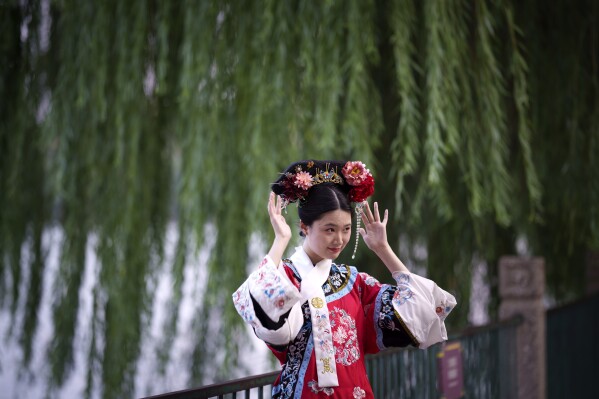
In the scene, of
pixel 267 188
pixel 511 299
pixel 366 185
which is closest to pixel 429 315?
pixel 366 185

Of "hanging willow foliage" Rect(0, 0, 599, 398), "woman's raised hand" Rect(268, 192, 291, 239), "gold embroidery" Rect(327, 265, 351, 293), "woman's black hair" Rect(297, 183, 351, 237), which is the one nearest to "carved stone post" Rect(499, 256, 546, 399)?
"hanging willow foliage" Rect(0, 0, 599, 398)

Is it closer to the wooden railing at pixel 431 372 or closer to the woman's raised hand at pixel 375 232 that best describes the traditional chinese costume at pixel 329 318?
the woman's raised hand at pixel 375 232

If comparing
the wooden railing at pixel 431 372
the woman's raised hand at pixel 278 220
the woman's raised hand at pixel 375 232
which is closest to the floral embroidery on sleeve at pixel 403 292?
the woman's raised hand at pixel 375 232

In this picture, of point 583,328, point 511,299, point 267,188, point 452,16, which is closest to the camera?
point 452,16

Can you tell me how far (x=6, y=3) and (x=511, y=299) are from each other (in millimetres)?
2936

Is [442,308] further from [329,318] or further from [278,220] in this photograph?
[278,220]

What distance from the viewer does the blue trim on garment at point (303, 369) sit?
1983 millimetres

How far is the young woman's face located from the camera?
2.03 m

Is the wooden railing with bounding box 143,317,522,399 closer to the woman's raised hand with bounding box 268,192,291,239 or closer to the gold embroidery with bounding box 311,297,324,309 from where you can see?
the gold embroidery with bounding box 311,297,324,309

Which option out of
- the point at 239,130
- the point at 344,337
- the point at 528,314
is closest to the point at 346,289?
the point at 344,337

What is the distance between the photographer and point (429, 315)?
209 cm

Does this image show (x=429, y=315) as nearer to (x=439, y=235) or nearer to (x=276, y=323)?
(x=276, y=323)

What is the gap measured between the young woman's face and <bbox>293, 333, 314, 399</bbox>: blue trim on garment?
216 millimetres

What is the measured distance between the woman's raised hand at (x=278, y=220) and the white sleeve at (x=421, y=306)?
0.36 meters
